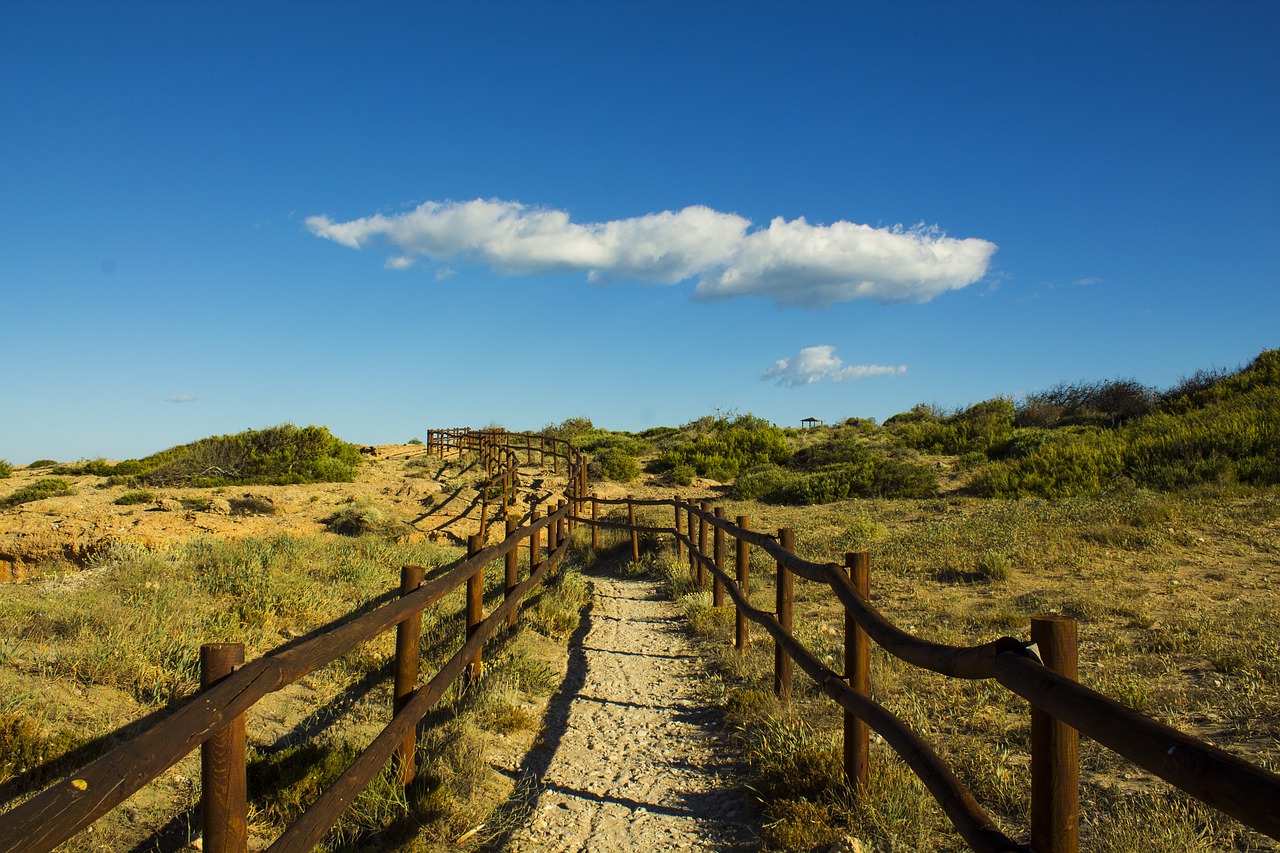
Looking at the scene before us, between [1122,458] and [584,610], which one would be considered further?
[1122,458]

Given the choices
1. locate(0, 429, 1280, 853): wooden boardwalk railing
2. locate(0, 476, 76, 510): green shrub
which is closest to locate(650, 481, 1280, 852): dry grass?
locate(0, 429, 1280, 853): wooden boardwalk railing

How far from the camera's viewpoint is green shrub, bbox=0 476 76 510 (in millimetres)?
20859

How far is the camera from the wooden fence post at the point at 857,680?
3.99 meters

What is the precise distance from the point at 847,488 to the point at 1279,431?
9.04m

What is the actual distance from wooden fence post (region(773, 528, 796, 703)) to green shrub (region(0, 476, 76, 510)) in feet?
68.4

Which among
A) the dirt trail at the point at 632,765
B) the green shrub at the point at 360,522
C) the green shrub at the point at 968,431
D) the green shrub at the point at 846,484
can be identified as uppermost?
the green shrub at the point at 968,431

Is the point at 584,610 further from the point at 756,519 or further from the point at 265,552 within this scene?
the point at 756,519

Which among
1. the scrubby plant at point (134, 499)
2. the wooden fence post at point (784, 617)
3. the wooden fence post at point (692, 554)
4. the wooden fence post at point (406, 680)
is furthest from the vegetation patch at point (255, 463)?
the wooden fence post at point (406, 680)

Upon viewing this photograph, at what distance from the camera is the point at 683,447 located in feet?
→ 101

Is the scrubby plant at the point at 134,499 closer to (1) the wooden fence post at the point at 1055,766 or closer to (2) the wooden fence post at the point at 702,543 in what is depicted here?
(2) the wooden fence post at the point at 702,543

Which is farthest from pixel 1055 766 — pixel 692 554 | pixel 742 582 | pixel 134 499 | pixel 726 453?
pixel 726 453

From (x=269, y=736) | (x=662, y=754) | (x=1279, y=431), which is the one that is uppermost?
(x=1279, y=431)

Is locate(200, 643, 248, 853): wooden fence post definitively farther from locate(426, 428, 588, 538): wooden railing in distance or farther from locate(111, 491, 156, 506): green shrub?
locate(111, 491, 156, 506): green shrub

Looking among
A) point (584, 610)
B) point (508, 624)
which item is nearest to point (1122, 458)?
point (584, 610)
